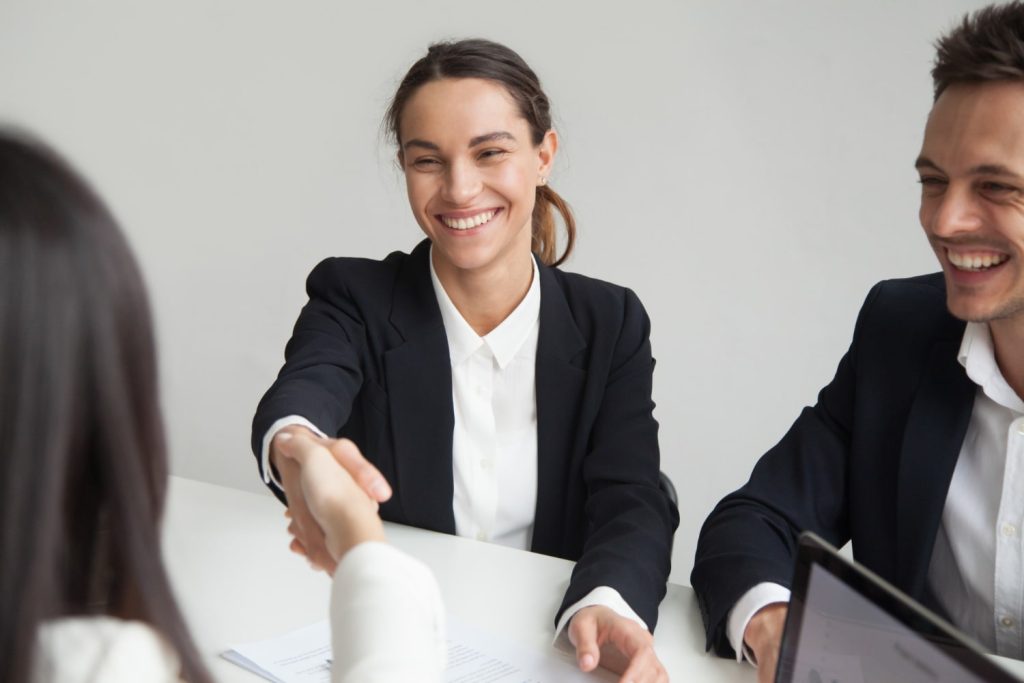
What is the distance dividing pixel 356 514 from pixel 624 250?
2.55 metres

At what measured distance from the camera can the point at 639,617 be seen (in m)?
1.49

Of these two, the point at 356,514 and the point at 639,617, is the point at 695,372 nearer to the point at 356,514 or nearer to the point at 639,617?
the point at 639,617

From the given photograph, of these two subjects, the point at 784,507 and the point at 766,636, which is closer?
the point at 766,636

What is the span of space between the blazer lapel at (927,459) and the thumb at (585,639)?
58cm

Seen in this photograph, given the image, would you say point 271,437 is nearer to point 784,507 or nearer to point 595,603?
point 595,603

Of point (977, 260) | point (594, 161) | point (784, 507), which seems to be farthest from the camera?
point (594, 161)

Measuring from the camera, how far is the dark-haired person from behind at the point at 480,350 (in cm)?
193

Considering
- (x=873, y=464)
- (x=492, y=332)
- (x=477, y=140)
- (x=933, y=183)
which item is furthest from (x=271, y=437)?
(x=933, y=183)

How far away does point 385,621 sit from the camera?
83 cm

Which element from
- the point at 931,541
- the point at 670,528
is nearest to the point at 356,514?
the point at 670,528

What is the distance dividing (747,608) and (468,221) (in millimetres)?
895

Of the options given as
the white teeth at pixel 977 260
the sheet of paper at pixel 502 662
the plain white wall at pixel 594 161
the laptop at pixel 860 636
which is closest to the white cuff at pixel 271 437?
the sheet of paper at pixel 502 662

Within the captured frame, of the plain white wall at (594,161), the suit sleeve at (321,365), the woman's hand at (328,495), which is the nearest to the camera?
the woman's hand at (328,495)

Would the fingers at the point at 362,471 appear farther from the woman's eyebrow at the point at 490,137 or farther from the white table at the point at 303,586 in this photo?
the woman's eyebrow at the point at 490,137
